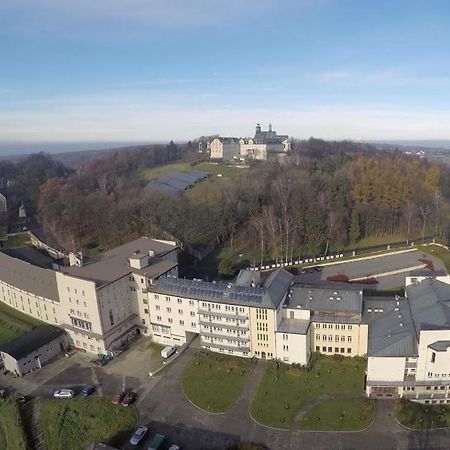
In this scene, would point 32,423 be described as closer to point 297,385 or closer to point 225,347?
point 225,347

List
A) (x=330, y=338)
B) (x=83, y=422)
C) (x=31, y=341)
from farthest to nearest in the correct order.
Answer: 1. (x=31, y=341)
2. (x=330, y=338)
3. (x=83, y=422)

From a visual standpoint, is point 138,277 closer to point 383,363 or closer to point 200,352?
point 200,352

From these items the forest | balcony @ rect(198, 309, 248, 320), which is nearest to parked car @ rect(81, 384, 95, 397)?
balcony @ rect(198, 309, 248, 320)

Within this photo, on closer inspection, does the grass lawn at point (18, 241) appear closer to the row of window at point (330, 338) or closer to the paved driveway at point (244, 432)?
the paved driveway at point (244, 432)

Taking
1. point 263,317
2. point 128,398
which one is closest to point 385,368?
point 263,317

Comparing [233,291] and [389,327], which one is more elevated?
[233,291]

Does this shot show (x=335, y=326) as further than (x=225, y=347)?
No
